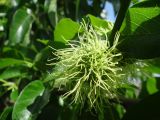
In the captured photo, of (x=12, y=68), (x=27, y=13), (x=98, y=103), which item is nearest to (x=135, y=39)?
(x=98, y=103)

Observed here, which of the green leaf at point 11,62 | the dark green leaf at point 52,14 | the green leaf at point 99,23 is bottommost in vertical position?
the green leaf at point 11,62

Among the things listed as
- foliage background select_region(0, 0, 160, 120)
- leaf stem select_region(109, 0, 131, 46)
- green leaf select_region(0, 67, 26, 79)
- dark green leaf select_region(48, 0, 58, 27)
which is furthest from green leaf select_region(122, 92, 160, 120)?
dark green leaf select_region(48, 0, 58, 27)

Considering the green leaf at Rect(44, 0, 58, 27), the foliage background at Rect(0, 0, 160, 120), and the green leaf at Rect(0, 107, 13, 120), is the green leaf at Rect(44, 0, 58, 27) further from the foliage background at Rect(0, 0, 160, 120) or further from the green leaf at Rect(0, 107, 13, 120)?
the green leaf at Rect(0, 107, 13, 120)

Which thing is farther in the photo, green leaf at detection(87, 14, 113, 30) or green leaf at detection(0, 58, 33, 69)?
green leaf at detection(0, 58, 33, 69)

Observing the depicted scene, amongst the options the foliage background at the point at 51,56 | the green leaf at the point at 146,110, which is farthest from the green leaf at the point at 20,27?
the green leaf at the point at 146,110

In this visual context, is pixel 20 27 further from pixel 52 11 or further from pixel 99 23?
pixel 99 23

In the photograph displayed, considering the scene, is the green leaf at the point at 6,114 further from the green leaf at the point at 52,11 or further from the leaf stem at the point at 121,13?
the green leaf at the point at 52,11
